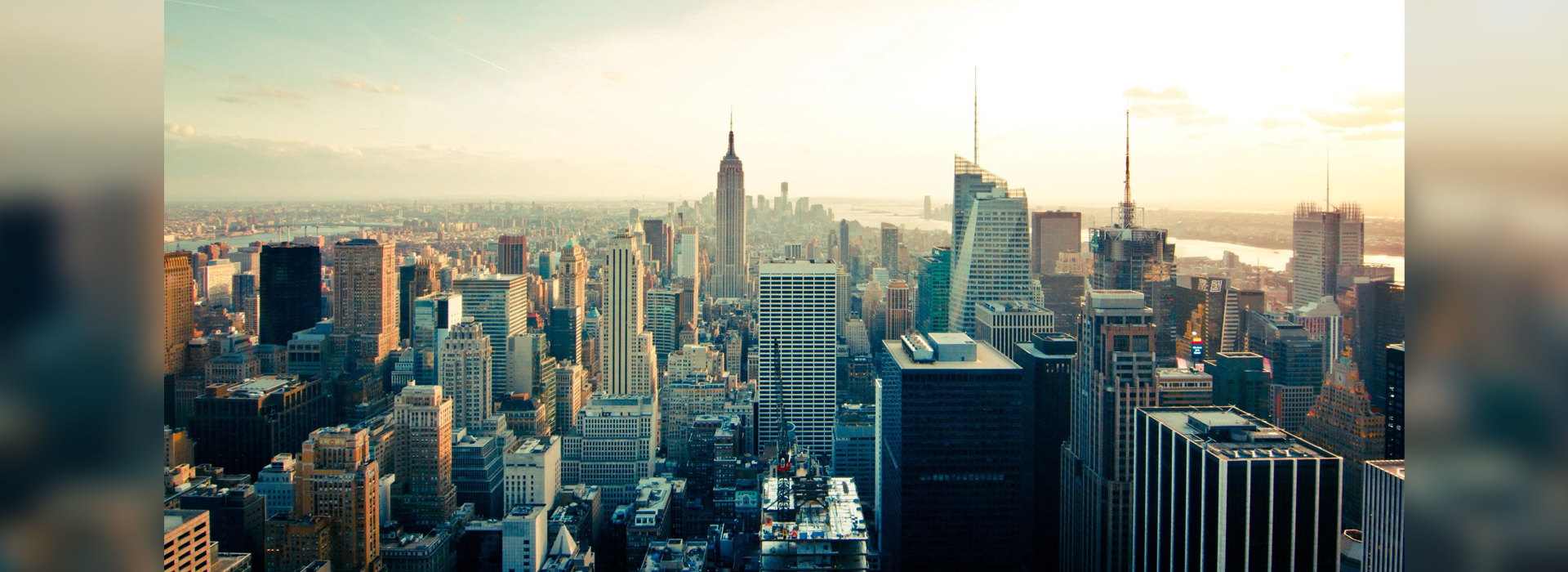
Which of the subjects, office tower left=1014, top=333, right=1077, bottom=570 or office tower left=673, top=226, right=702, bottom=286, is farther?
office tower left=673, top=226, right=702, bottom=286

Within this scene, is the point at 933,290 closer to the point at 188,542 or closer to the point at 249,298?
the point at 249,298

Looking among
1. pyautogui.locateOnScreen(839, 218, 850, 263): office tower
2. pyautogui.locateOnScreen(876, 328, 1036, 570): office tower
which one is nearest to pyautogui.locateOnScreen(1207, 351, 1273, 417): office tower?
pyautogui.locateOnScreen(876, 328, 1036, 570): office tower

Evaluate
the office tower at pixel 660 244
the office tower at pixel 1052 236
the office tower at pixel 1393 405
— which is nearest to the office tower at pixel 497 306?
the office tower at pixel 660 244

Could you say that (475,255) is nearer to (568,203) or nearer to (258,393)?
(568,203)

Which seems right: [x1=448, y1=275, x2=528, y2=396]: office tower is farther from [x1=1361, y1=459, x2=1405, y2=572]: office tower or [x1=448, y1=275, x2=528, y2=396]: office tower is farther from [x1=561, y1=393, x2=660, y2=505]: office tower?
[x1=1361, y1=459, x2=1405, y2=572]: office tower

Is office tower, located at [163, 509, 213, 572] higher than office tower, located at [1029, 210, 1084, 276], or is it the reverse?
office tower, located at [1029, 210, 1084, 276]

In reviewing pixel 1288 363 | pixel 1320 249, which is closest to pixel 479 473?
pixel 1288 363

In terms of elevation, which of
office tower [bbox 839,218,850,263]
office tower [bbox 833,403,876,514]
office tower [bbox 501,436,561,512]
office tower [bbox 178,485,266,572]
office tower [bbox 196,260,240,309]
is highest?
office tower [bbox 839,218,850,263]
